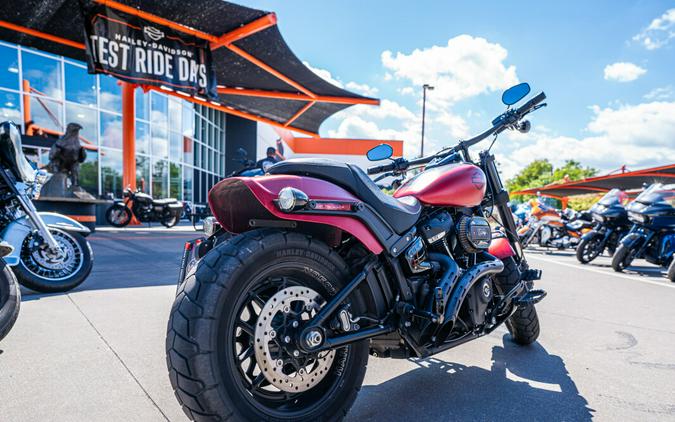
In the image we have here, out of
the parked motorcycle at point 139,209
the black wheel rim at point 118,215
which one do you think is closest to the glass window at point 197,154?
the parked motorcycle at point 139,209

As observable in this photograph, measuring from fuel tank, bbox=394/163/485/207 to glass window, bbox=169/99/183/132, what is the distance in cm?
1756

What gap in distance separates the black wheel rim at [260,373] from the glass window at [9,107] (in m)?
13.9

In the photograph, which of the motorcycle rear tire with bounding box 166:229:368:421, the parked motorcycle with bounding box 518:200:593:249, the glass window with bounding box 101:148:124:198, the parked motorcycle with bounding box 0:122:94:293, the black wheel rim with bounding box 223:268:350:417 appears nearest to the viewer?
the motorcycle rear tire with bounding box 166:229:368:421

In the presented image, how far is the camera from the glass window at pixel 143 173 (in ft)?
49.9

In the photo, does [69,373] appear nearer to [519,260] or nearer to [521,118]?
[519,260]

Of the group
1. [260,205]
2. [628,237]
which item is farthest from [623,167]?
[260,205]

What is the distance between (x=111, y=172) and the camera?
13867mm

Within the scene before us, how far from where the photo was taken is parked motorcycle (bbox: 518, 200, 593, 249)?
36.5ft

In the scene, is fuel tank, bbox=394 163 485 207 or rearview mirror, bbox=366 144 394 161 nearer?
fuel tank, bbox=394 163 485 207

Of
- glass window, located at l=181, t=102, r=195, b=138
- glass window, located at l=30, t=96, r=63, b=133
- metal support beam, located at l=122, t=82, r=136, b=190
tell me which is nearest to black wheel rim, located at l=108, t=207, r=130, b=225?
metal support beam, located at l=122, t=82, r=136, b=190

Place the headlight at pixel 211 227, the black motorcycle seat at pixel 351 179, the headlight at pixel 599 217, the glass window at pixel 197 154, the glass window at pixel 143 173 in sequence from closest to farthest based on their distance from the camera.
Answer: the black motorcycle seat at pixel 351 179 < the headlight at pixel 211 227 < the headlight at pixel 599 217 < the glass window at pixel 143 173 < the glass window at pixel 197 154

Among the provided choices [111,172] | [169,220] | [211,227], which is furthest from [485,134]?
[111,172]

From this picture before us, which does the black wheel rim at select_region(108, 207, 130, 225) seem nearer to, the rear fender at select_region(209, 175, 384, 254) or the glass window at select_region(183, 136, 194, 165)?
the glass window at select_region(183, 136, 194, 165)

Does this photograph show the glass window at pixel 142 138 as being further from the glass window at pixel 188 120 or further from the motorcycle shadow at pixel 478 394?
the motorcycle shadow at pixel 478 394
